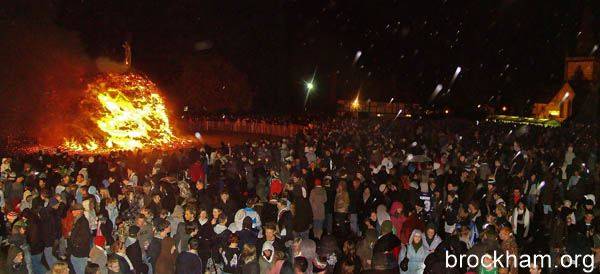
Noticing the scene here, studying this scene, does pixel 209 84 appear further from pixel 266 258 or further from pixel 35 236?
pixel 266 258

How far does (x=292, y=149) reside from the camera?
674 inches

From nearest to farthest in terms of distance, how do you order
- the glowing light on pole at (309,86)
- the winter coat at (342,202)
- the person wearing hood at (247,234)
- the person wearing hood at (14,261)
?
the person wearing hood at (14,261), the person wearing hood at (247,234), the winter coat at (342,202), the glowing light on pole at (309,86)

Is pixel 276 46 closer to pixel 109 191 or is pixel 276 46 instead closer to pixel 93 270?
pixel 109 191

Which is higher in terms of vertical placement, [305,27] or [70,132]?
[305,27]

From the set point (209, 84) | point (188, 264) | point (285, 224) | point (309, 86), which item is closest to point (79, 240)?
point (188, 264)

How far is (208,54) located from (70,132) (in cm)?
2250

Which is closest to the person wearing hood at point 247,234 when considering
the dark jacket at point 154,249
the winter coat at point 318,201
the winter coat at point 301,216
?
the dark jacket at point 154,249

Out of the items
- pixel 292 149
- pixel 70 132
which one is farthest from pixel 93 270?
pixel 70 132

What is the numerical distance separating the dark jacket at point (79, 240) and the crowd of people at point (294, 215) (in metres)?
0.01

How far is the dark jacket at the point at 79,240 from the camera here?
707 cm

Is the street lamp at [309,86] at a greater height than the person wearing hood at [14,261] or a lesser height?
greater

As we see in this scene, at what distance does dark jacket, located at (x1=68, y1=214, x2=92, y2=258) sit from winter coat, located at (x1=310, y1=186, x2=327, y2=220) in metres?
4.09

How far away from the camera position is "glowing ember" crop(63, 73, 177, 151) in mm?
23188

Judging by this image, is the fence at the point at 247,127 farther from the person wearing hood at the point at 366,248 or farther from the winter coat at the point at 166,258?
the winter coat at the point at 166,258
